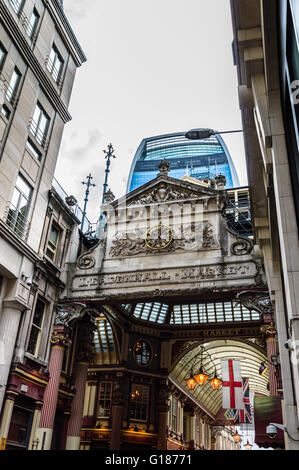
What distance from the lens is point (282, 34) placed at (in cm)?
814

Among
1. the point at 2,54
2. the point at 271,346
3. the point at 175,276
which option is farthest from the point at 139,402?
the point at 2,54

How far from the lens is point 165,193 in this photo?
24.6m

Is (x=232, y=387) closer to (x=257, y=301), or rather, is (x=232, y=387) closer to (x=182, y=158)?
(x=257, y=301)

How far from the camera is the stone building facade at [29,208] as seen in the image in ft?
61.9

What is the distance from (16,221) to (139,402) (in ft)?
57.1

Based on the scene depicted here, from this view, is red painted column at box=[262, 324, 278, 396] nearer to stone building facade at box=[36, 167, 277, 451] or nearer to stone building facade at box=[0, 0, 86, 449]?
stone building facade at box=[36, 167, 277, 451]

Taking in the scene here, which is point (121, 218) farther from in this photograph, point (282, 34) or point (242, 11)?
point (282, 34)

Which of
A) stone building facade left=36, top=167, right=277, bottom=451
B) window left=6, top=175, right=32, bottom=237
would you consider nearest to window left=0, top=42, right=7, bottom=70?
window left=6, top=175, right=32, bottom=237

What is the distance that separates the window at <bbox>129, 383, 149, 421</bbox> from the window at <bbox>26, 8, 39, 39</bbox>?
23.9 meters

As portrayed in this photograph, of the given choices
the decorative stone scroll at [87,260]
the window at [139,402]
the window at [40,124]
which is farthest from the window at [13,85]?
the window at [139,402]

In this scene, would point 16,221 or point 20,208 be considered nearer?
point 16,221

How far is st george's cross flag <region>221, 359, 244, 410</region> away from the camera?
18.1 m

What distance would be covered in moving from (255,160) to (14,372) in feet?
44.1

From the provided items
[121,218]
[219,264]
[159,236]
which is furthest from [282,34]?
[121,218]
